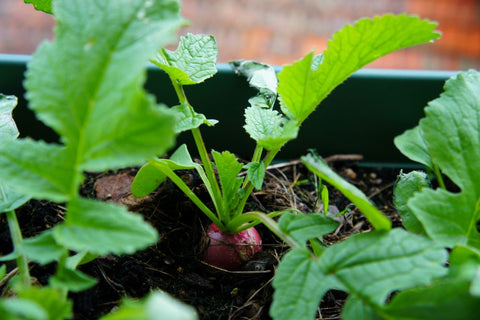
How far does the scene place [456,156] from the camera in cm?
63

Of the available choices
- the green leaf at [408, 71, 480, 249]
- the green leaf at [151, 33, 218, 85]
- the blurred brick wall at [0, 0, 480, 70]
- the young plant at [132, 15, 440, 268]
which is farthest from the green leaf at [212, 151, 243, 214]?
the blurred brick wall at [0, 0, 480, 70]

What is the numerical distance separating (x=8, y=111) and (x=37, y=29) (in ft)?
3.89

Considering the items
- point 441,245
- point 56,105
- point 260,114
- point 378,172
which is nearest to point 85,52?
point 56,105

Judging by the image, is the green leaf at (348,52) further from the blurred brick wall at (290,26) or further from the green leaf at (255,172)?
the blurred brick wall at (290,26)

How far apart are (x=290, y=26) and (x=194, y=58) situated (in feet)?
4.01

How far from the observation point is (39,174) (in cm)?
52

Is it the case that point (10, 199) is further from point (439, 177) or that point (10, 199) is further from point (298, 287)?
point (439, 177)

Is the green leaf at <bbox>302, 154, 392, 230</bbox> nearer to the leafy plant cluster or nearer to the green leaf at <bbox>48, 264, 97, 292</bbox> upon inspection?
the leafy plant cluster

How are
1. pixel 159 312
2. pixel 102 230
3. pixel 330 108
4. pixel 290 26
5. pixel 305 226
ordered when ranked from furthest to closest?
pixel 290 26 < pixel 330 108 < pixel 305 226 < pixel 102 230 < pixel 159 312

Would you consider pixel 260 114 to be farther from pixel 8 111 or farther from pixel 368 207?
pixel 8 111

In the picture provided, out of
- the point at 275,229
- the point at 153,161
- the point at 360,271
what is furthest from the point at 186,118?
the point at 360,271

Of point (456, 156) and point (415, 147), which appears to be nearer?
point (456, 156)

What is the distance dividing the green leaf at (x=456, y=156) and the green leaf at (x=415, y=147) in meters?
0.12

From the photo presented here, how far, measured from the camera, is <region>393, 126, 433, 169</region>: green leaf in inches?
30.0
